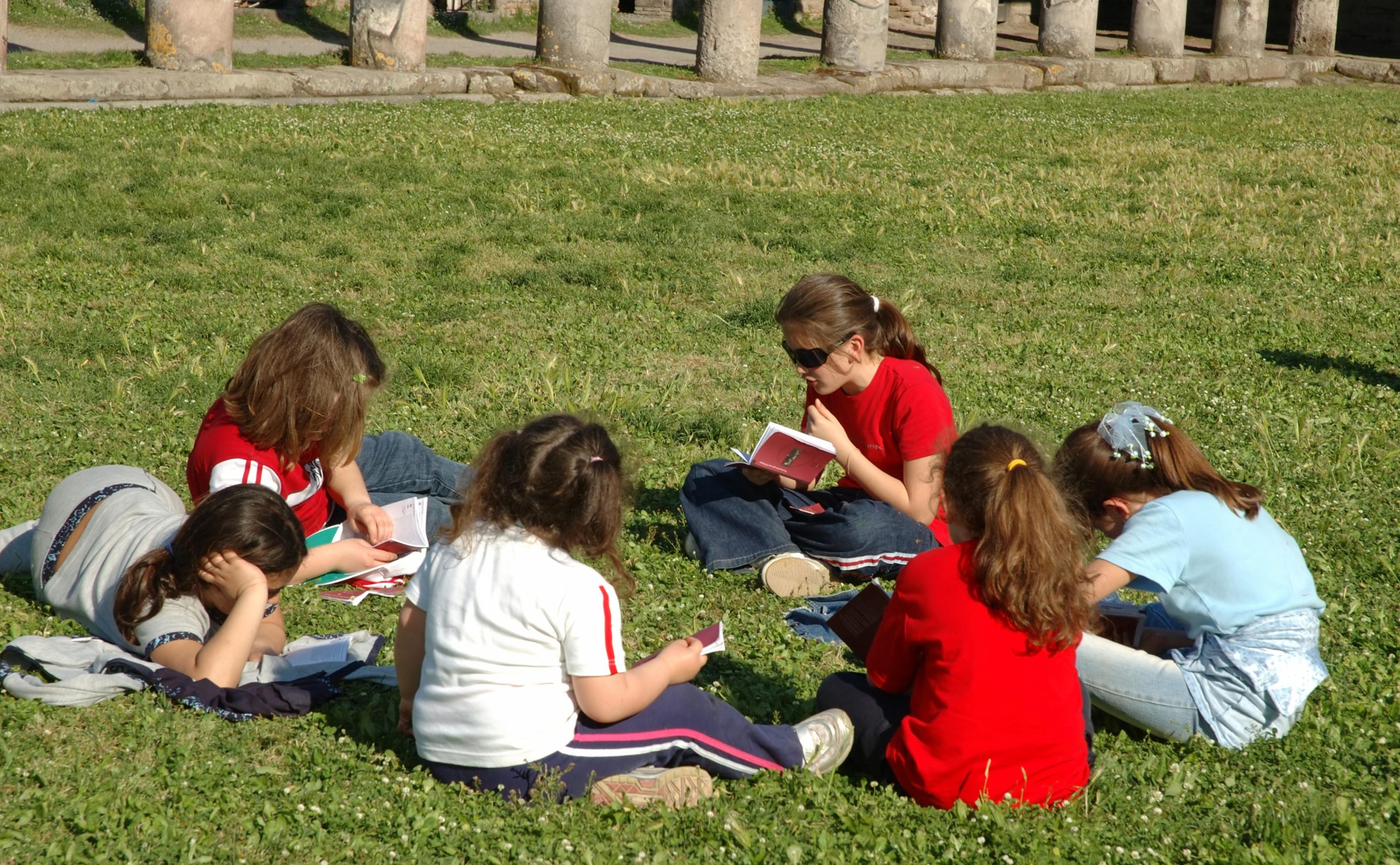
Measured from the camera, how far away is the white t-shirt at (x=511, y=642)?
9.99 ft

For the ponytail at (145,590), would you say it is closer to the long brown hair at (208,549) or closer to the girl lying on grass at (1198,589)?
the long brown hair at (208,549)

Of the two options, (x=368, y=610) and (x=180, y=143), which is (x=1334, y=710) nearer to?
(x=368, y=610)

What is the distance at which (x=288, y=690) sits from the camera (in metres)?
3.63

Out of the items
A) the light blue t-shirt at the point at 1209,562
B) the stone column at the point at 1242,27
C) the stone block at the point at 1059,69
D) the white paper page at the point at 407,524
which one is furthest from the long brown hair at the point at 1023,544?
the stone column at the point at 1242,27

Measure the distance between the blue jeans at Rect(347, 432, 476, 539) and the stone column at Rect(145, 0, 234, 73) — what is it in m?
9.07

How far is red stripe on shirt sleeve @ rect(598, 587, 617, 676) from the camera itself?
121 inches

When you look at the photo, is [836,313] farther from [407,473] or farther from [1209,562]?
[407,473]

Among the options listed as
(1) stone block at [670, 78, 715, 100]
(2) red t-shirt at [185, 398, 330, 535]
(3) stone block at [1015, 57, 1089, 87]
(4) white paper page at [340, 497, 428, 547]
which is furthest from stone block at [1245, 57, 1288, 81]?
(2) red t-shirt at [185, 398, 330, 535]

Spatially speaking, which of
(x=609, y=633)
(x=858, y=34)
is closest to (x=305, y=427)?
(x=609, y=633)

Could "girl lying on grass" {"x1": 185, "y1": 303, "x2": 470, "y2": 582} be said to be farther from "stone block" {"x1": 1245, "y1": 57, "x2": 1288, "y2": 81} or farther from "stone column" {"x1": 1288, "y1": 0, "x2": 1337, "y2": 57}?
"stone column" {"x1": 1288, "y1": 0, "x2": 1337, "y2": 57}

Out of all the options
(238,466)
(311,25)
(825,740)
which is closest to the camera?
(825,740)

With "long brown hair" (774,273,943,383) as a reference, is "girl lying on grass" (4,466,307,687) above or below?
below

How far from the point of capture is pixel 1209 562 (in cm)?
351

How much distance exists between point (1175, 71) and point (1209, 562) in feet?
63.6
